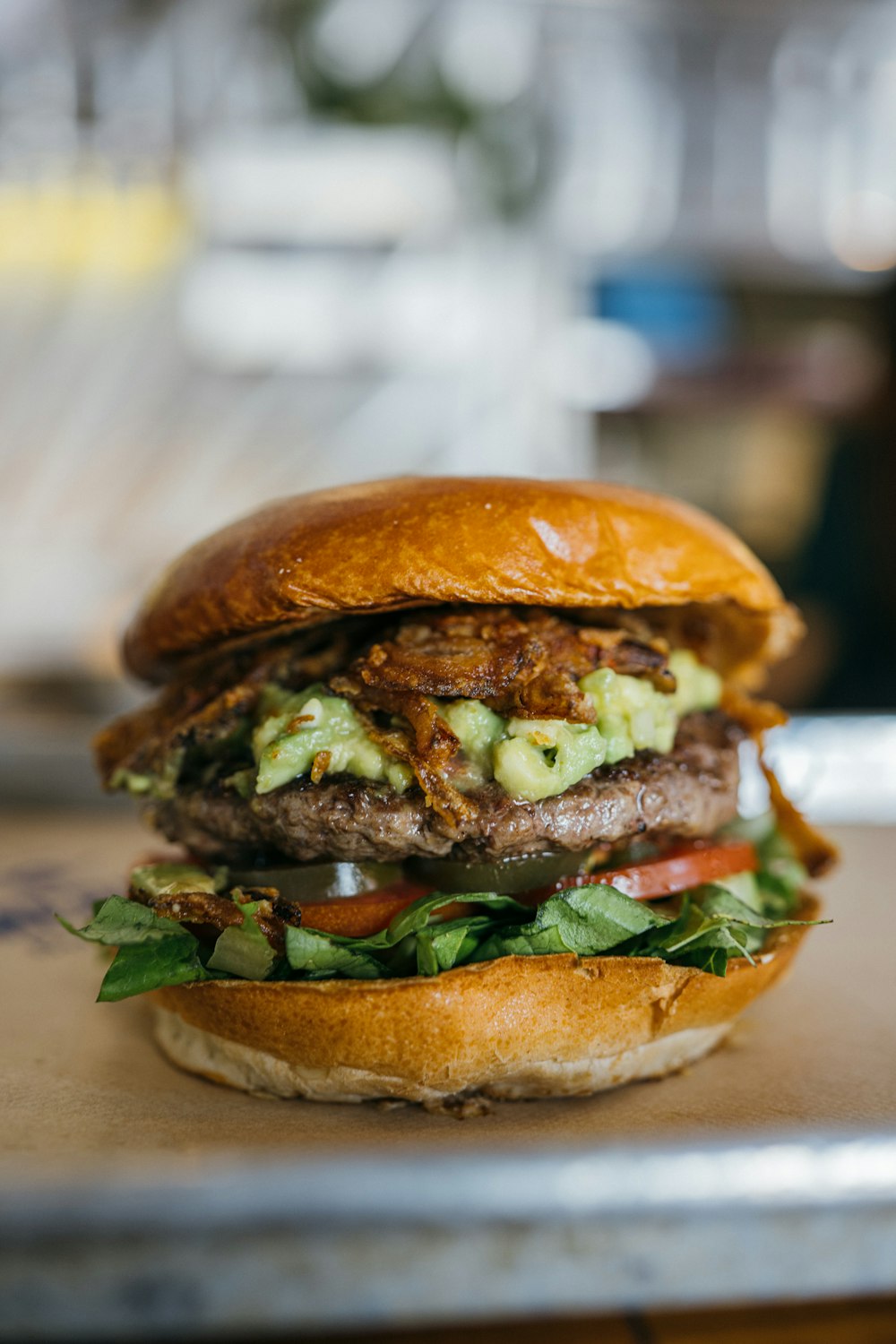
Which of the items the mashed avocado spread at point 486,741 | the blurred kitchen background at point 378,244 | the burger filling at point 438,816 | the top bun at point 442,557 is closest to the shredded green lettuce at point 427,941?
the burger filling at point 438,816

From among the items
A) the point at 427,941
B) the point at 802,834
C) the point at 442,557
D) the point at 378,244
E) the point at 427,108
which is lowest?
the point at 802,834

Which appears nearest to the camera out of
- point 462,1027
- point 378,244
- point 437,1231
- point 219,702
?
point 437,1231

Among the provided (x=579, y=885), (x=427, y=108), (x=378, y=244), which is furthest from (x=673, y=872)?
(x=427, y=108)

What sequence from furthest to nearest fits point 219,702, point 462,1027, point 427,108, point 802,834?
point 427,108
point 802,834
point 219,702
point 462,1027

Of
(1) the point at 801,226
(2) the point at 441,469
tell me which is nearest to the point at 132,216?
(2) the point at 441,469

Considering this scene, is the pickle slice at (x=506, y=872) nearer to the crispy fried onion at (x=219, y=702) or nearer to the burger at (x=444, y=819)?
the burger at (x=444, y=819)

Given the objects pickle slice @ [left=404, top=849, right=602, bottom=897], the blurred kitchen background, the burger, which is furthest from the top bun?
the blurred kitchen background

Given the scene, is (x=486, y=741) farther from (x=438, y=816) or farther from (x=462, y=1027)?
(x=462, y=1027)
